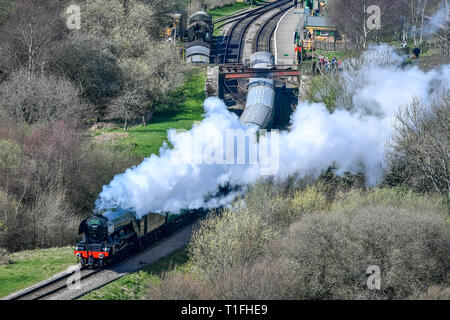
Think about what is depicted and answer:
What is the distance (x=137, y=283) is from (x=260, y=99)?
35599 millimetres

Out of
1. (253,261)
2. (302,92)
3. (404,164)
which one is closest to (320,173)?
(404,164)

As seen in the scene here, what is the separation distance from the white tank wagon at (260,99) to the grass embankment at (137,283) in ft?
70.5

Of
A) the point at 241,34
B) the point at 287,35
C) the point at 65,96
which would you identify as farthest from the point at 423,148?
the point at 241,34

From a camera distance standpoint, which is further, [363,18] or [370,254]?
[363,18]

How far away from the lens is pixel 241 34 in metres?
105

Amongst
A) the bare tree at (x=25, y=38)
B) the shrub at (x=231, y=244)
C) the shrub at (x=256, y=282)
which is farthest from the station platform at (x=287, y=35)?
the shrub at (x=256, y=282)

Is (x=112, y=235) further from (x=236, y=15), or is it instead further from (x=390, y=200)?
(x=236, y=15)

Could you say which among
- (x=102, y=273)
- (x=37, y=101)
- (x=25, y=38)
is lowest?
(x=102, y=273)

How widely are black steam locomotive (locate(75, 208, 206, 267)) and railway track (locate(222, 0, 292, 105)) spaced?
128 ft

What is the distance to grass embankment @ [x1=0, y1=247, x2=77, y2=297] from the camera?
36.1 meters

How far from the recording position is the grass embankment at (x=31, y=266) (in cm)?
3606

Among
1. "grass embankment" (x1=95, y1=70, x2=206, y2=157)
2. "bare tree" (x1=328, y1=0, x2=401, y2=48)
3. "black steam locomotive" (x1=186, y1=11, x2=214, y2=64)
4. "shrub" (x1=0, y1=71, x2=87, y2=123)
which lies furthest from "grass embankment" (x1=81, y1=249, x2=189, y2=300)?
"bare tree" (x1=328, y1=0, x2=401, y2=48)

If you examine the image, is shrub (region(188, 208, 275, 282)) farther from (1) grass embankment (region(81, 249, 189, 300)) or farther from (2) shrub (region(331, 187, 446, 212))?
(2) shrub (region(331, 187, 446, 212))

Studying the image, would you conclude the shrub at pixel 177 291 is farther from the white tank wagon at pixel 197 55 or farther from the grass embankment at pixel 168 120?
the white tank wagon at pixel 197 55
